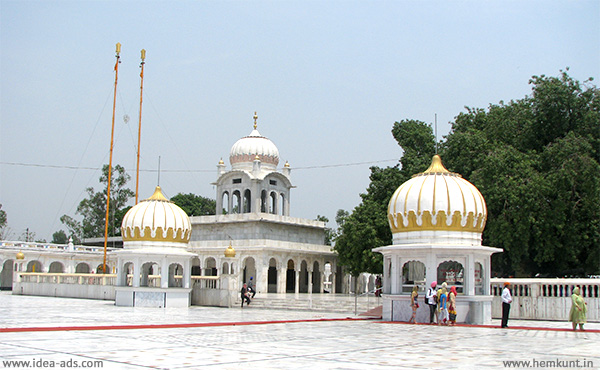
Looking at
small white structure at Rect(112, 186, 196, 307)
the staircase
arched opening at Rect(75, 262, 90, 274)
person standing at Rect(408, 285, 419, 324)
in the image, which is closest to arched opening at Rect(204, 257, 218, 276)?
the staircase

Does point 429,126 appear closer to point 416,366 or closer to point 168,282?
point 168,282

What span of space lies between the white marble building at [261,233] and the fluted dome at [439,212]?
23.9 m

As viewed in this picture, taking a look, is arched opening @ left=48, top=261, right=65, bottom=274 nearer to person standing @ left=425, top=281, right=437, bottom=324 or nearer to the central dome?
the central dome

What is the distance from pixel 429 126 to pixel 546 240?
1534 centimetres

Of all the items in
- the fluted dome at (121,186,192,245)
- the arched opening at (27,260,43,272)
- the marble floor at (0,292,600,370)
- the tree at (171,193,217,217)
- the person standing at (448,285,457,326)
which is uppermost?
the tree at (171,193,217,217)

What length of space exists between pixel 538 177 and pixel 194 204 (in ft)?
182

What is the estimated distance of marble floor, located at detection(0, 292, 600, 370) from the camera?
34.9 ft

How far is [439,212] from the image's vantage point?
22.2 meters

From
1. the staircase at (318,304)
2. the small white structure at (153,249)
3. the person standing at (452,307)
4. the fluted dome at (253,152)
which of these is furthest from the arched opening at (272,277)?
the person standing at (452,307)

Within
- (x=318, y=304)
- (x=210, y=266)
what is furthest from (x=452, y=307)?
(x=210, y=266)

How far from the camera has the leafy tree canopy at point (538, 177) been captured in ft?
98.9

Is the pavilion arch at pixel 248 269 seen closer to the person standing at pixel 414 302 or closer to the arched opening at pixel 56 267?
the arched opening at pixel 56 267

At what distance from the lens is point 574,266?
106 ft

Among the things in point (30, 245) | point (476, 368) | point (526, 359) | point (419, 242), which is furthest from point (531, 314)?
point (30, 245)
